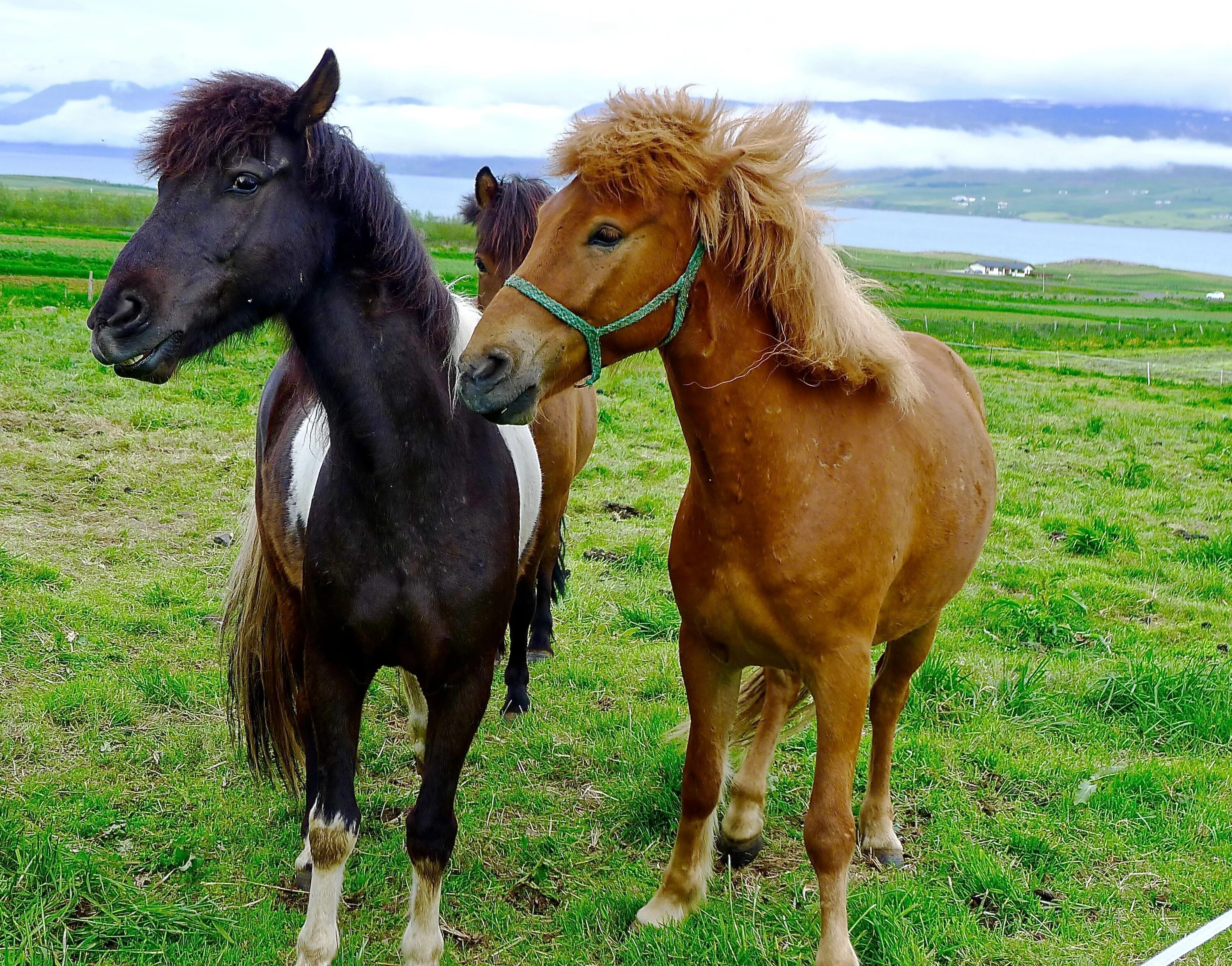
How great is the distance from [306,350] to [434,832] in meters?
1.53

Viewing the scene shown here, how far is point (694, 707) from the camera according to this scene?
10.3ft

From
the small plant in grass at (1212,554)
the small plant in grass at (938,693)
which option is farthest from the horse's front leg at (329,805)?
the small plant in grass at (1212,554)

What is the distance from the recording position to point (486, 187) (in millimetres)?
4738

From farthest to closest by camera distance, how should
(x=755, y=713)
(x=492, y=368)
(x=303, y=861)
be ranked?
(x=755, y=713), (x=303, y=861), (x=492, y=368)

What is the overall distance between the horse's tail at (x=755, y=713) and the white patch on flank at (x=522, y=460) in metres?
1.13

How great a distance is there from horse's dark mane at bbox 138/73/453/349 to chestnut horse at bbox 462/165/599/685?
1349 mm

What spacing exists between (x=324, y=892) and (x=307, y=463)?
137 cm

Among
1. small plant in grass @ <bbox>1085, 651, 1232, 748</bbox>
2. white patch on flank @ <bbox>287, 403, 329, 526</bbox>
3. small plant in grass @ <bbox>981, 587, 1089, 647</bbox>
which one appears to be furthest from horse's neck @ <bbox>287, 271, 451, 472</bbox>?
small plant in grass @ <bbox>981, 587, 1089, 647</bbox>

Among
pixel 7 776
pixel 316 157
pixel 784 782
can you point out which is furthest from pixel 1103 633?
pixel 7 776

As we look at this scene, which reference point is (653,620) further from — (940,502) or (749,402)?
(749,402)

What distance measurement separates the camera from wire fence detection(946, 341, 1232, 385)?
1702cm

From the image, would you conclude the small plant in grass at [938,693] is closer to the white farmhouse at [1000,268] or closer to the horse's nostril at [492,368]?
the horse's nostril at [492,368]

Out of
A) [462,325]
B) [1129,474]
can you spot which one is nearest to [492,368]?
[462,325]

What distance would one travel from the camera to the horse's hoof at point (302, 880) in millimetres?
3389
